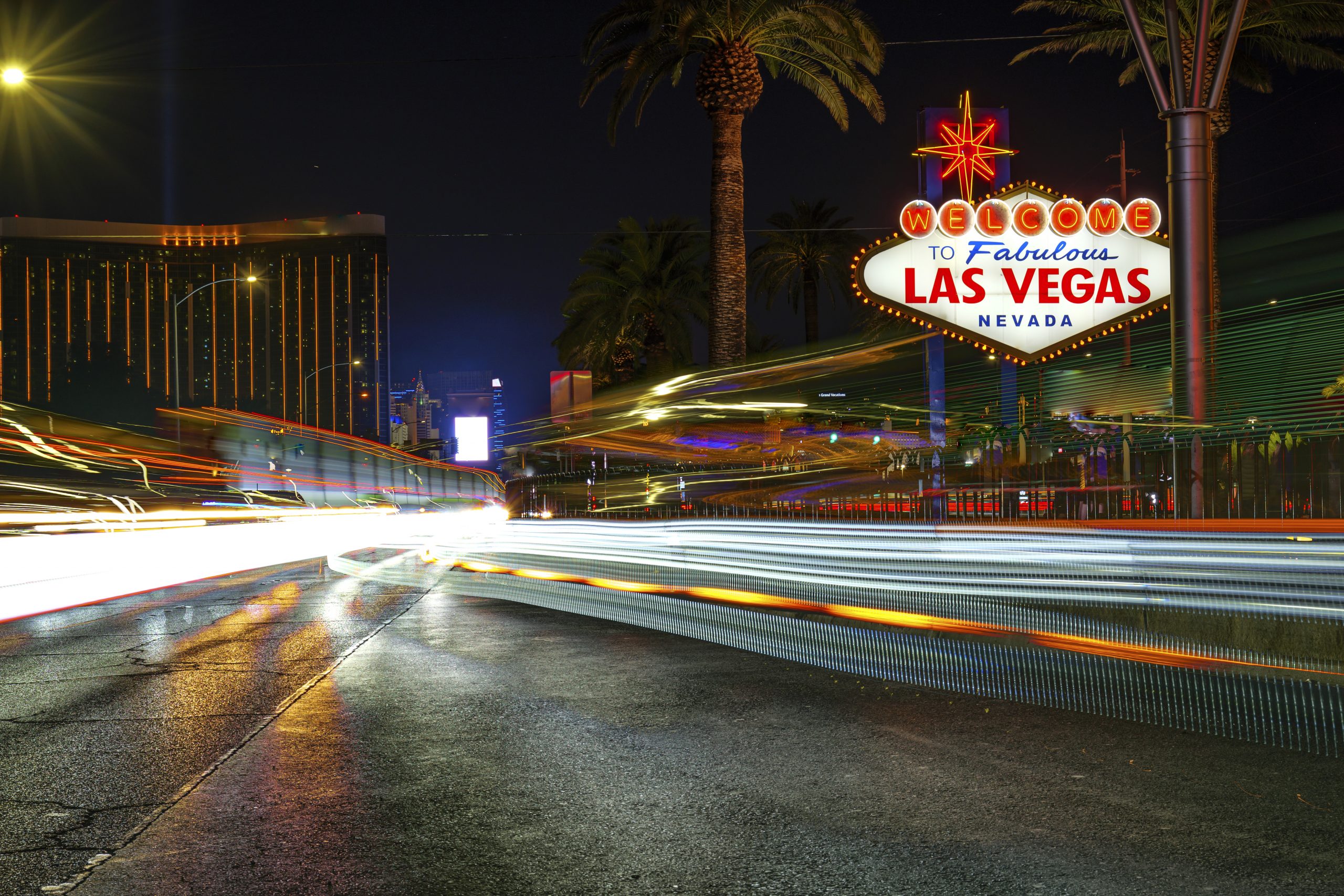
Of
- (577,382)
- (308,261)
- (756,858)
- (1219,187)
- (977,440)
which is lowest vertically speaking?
(756,858)

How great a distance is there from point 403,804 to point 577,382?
30938 millimetres

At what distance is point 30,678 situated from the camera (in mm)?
9555

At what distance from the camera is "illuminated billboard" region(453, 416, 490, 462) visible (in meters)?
73.8

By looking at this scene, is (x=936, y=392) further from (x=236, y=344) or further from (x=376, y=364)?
(x=376, y=364)

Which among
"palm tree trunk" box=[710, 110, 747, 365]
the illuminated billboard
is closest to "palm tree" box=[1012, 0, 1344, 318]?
"palm tree trunk" box=[710, 110, 747, 365]

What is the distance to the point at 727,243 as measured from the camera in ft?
85.5

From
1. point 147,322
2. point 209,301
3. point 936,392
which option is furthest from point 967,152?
point 209,301

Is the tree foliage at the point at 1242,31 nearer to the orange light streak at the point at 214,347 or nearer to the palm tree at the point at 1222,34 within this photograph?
the palm tree at the point at 1222,34

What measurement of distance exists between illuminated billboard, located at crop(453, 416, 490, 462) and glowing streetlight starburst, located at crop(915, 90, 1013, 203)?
52615mm

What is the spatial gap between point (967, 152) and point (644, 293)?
2139 cm

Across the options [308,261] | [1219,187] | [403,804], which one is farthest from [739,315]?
[308,261]

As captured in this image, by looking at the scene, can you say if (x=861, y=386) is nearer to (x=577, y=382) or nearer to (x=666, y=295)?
(x=577, y=382)

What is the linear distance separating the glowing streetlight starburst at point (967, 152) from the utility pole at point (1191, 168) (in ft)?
37.6

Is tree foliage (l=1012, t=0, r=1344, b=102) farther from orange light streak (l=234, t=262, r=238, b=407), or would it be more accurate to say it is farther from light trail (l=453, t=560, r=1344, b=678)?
orange light streak (l=234, t=262, r=238, b=407)
